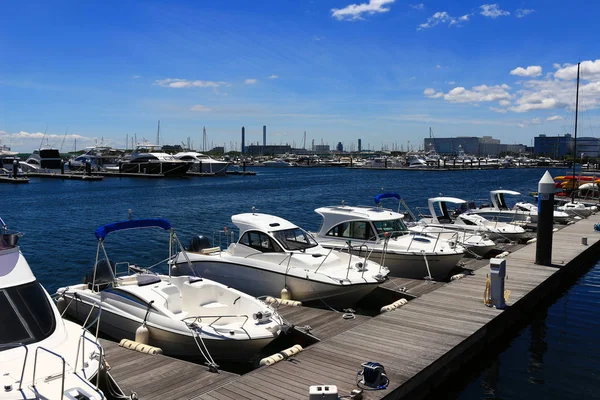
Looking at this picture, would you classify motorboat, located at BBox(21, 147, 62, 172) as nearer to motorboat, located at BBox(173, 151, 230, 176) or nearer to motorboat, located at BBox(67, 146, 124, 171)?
motorboat, located at BBox(67, 146, 124, 171)

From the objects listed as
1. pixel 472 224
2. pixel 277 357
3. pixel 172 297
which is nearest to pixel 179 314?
pixel 172 297

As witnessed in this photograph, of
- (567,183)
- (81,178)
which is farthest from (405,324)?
(81,178)

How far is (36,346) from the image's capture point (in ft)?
25.8

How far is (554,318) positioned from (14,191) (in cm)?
7194

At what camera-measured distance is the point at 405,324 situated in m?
12.0

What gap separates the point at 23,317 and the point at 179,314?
14.4 ft

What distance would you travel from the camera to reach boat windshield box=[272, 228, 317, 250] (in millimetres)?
16391

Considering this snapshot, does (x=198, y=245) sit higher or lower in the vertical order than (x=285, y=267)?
higher

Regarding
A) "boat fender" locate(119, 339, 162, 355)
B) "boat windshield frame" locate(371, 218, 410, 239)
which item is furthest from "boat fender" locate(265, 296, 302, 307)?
"boat windshield frame" locate(371, 218, 410, 239)

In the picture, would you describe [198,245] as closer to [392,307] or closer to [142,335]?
[142,335]

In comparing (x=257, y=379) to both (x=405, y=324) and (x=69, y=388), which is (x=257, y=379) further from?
(x=405, y=324)

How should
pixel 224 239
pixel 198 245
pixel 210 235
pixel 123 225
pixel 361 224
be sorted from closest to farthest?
pixel 123 225 → pixel 198 245 → pixel 361 224 → pixel 224 239 → pixel 210 235

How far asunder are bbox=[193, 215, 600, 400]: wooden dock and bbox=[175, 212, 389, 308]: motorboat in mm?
2073

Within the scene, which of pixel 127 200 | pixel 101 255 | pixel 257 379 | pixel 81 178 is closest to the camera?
pixel 257 379
